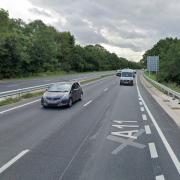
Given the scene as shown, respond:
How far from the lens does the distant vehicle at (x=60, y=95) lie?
19.9 meters

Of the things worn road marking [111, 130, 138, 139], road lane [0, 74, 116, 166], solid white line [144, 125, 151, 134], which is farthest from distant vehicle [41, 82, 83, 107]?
worn road marking [111, 130, 138, 139]

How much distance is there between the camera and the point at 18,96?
24.7 m

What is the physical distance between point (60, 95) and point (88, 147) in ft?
33.9

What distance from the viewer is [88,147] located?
10.1 metres

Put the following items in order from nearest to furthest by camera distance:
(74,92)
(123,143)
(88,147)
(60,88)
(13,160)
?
(13,160), (88,147), (123,143), (60,88), (74,92)

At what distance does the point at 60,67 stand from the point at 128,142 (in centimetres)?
9648

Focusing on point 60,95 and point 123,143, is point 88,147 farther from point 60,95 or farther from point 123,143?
point 60,95

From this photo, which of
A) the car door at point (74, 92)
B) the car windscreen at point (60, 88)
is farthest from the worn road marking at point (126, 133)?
the car door at point (74, 92)

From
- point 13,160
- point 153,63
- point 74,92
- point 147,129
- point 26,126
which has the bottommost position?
point 147,129

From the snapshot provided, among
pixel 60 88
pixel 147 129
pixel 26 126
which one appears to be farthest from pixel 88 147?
pixel 60 88

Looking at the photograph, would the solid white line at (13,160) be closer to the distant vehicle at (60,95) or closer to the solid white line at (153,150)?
the solid white line at (153,150)

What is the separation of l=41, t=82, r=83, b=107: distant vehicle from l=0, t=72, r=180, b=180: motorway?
2865 mm

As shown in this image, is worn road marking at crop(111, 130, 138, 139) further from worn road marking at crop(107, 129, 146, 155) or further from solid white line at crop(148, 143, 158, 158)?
solid white line at crop(148, 143, 158, 158)

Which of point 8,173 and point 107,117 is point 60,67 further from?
point 8,173
